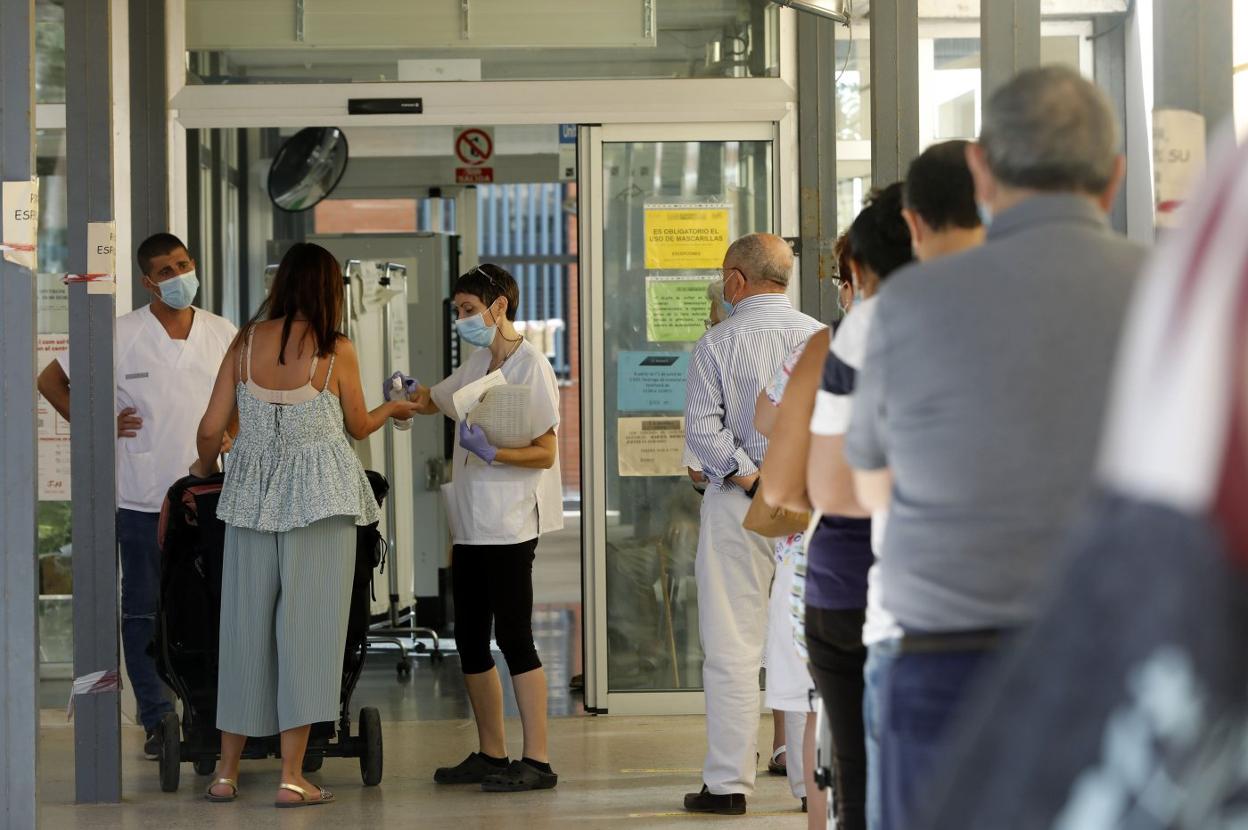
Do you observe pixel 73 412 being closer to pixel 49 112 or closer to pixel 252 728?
pixel 252 728

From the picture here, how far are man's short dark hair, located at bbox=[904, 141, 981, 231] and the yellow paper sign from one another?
13.3 ft

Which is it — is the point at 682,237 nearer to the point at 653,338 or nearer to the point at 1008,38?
the point at 653,338

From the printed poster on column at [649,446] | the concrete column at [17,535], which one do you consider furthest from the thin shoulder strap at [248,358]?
the printed poster on column at [649,446]

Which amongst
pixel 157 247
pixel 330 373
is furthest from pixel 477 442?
pixel 157 247

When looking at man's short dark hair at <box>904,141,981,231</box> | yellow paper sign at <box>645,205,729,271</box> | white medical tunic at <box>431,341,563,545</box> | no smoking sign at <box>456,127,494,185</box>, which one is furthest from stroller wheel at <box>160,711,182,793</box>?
no smoking sign at <box>456,127,494,185</box>

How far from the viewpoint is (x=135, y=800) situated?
4.94 m

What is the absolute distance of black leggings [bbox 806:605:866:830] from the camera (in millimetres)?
2865

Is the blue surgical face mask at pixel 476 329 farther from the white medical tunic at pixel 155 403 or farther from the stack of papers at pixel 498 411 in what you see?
the white medical tunic at pixel 155 403

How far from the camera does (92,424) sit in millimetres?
4840

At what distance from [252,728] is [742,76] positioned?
10.9 feet

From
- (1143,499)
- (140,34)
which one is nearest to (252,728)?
(140,34)

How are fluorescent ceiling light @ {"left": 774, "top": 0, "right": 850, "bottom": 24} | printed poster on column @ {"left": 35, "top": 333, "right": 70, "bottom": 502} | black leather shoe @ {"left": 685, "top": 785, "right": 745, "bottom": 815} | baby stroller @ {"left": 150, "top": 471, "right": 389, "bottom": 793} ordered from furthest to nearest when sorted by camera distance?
printed poster on column @ {"left": 35, "top": 333, "right": 70, "bottom": 502} → fluorescent ceiling light @ {"left": 774, "top": 0, "right": 850, "bottom": 24} → baby stroller @ {"left": 150, "top": 471, "right": 389, "bottom": 793} → black leather shoe @ {"left": 685, "top": 785, "right": 745, "bottom": 815}

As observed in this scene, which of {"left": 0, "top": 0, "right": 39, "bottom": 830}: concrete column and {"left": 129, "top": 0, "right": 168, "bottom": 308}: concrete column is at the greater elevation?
{"left": 129, "top": 0, "right": 168, "bottom": 308}: concrete column

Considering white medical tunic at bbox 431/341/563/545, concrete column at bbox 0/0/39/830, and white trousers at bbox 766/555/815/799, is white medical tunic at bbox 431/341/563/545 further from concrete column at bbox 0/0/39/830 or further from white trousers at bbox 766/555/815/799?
concrete column at bbox 0/0/39/830
